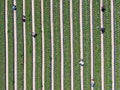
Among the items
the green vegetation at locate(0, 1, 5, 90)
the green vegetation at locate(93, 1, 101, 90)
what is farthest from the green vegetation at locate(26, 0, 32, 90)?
the green vegetation at locate(93, 1, 101, 90)

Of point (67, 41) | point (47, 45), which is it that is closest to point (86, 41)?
point (67, 41)

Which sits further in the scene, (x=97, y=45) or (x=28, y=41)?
(x=28, y=41)

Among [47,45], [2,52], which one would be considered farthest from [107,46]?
[2,52]

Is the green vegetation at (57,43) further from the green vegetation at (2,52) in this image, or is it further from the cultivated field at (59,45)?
the green vegetation at (2,52)

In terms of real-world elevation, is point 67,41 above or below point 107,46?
above

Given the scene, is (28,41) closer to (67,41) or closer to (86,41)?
(67,41)

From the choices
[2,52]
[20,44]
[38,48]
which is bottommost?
[2,52]

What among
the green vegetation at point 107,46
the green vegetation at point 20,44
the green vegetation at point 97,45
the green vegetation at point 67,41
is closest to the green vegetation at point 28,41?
the green vegetation at point 20,44

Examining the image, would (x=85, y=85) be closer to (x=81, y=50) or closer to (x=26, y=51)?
(x=81, y=50)

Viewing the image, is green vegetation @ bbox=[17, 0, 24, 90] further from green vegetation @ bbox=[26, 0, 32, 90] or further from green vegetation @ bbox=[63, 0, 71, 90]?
green vegetation @ bbox=[63, 0, 71, 90]

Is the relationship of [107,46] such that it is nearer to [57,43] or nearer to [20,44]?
[57,43]

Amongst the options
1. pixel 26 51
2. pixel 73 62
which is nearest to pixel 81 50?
pixel 73 62
